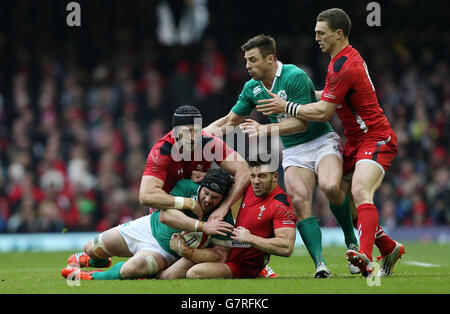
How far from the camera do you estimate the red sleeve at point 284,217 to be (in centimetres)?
749

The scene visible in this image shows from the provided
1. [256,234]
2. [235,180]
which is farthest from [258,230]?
[235,180]

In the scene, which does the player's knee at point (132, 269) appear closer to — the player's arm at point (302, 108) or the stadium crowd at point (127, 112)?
the player's arm at point (302, 108)

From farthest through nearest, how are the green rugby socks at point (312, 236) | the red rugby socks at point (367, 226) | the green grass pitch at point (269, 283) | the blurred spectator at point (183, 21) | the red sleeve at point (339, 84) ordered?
the blurred spectator at point (183, 21), the green rugby socks at point (312, 236), the red sleeve at point (339, 84), the red rugby socks at point (367, 226), the green grass pitch at point (269, 283)

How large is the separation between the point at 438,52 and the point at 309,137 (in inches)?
483

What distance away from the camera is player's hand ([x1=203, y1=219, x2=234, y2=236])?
7.38m

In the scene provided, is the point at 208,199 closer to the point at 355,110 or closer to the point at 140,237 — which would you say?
the point at 140,237

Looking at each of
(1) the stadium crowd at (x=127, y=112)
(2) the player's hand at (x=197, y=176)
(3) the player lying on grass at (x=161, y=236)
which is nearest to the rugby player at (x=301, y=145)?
(2) the player's hand at (x=197, y=176)

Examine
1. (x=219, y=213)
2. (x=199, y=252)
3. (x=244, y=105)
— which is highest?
(x=244, y=105)

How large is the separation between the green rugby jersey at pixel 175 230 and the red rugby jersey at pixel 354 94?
1.56 metres

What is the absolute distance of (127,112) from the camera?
1770 centimetres

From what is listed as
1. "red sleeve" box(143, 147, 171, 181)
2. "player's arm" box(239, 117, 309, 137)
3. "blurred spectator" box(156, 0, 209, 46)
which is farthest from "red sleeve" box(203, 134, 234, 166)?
"blurred spectator" box(156, 0, 209, 46)

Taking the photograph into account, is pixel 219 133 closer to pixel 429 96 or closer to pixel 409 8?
pixel 429 96

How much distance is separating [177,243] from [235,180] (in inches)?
34.7

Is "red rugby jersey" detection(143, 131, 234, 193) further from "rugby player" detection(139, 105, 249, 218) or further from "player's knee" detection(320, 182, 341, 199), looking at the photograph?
"player's knee" detection(320, 182, 341, 199)
